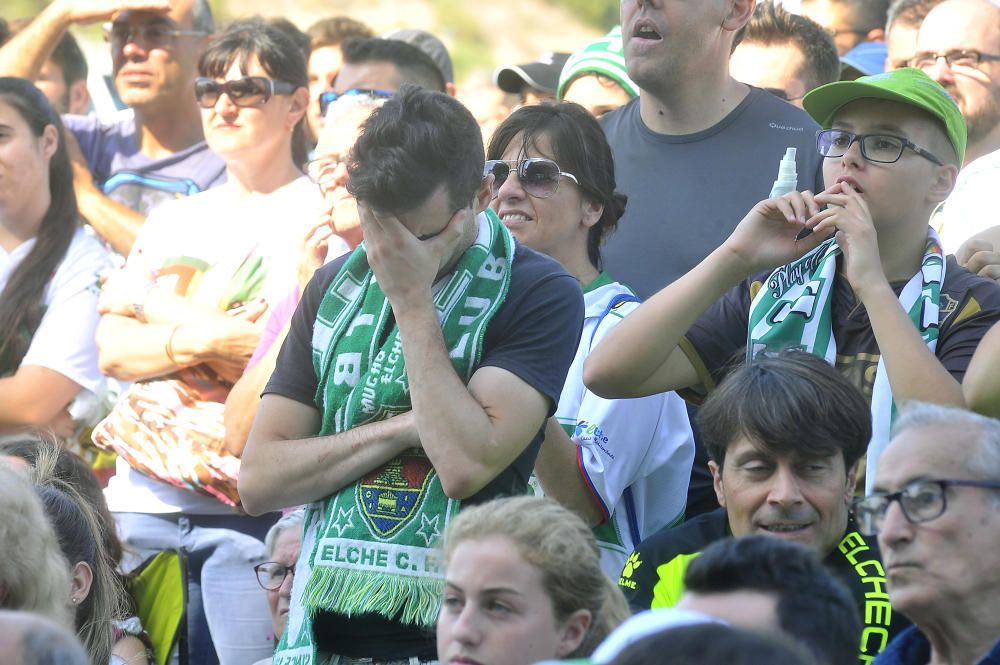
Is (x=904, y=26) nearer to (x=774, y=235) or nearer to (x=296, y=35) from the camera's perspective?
(x=296, y=35)

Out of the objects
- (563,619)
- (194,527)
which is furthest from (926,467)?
(194,527)

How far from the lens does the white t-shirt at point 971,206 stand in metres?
4.63

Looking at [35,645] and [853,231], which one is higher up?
[853,231]

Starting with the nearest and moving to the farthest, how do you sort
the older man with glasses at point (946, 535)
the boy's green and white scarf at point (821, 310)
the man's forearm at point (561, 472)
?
the older man with glasses at point (946, 535) → the boy's green and white scarf at point (821, 310) → the man's forearm at point (561, 472)

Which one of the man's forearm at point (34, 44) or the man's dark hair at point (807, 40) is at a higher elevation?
the man's dark hair at point (807, 40)

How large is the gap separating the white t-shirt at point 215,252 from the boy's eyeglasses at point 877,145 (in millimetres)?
1856

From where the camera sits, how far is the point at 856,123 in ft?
12.6

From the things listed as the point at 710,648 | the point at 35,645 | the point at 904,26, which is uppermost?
the point at 904,26

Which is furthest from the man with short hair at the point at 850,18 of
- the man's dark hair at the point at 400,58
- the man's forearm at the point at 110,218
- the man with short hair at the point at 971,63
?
the man's forearm at the point at 110,218

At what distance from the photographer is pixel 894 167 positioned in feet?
12.3

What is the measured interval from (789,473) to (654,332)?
53cm

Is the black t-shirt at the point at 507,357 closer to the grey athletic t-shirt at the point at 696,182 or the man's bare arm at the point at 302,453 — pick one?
the man's bare arm at the point at 302,453

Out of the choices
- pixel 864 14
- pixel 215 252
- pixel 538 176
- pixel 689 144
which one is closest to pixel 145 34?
pixel 215 252

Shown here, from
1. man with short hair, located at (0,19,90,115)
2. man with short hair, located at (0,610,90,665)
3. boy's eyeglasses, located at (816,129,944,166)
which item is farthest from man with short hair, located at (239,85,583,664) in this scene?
man with short hair, located at (0,19,90,115)
